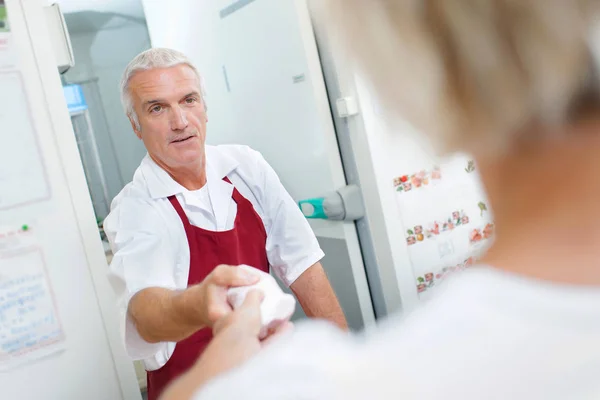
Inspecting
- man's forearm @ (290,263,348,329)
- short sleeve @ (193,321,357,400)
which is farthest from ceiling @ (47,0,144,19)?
short sleeve @ (193,321,357,400)

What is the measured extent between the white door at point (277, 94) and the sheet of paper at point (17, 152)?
58 cm

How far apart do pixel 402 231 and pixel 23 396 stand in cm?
80

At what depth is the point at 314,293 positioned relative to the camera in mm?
1140

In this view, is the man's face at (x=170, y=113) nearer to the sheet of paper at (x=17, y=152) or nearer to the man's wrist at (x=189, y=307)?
the sheet of paper at (x=17, y=152)

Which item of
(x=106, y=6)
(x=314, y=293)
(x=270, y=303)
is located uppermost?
(x=106, y=6)

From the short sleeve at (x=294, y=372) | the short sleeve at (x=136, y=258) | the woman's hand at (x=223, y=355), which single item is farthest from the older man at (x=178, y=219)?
the short sleeve at (x=294, y=372)

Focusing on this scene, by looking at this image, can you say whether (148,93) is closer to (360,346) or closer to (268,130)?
(268,130)

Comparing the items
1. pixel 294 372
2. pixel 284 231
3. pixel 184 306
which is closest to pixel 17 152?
pixel 184 306

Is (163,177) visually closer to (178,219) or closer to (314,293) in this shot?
(178,219)

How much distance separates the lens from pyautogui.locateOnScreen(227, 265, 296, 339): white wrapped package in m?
0.55

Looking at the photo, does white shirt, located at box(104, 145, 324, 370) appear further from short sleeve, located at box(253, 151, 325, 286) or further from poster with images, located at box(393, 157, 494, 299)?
poster with images, located at box(393, 157, 494, 299)

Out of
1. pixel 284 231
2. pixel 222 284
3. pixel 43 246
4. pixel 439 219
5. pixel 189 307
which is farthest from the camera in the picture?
pixel 439 219

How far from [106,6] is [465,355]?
2.02 metres

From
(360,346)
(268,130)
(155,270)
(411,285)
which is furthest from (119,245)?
(360,346)
